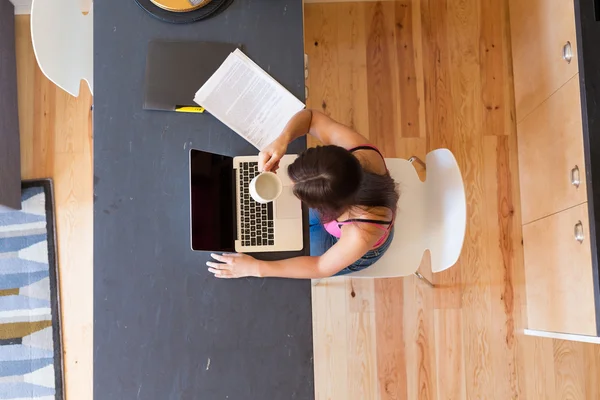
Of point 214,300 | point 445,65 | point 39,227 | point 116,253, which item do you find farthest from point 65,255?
point 445,65

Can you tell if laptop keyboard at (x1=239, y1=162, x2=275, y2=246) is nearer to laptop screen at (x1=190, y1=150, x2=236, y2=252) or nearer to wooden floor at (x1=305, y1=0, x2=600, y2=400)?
laptop screen at (x1=190, y1=150, x2=236, y2=252)

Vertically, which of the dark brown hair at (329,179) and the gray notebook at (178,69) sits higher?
the gray notebook at (178,69)

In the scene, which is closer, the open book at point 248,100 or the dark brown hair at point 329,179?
the dark brown hair at point 329,179

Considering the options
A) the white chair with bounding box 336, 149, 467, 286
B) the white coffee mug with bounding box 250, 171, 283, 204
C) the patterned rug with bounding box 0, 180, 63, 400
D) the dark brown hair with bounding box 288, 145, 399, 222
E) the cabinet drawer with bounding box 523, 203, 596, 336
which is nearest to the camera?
the dark brown hair with bounding box 288, 145, 399, 222

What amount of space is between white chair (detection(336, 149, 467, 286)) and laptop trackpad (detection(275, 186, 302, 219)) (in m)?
0.34

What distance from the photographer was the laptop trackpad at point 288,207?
1.27 metres

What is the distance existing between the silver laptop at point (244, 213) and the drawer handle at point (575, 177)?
898 mm

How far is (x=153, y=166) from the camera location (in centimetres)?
129

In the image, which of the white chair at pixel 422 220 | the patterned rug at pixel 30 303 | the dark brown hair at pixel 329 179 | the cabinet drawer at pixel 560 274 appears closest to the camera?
the dark brown hair at pixel 329 179

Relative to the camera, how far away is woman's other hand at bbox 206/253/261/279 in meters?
1.23

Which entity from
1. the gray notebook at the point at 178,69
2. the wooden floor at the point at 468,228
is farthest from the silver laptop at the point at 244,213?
the wooden floor at the point at 468,228

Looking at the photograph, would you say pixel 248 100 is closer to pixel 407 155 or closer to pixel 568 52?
pixel 407 155

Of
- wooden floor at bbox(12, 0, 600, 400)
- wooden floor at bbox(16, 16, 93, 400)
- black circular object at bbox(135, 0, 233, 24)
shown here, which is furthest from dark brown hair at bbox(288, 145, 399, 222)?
→ wooden floor at bbox(16, 16, 93, 400)

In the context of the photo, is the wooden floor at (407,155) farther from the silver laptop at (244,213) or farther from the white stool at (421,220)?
the silver laptop at (244,213)
